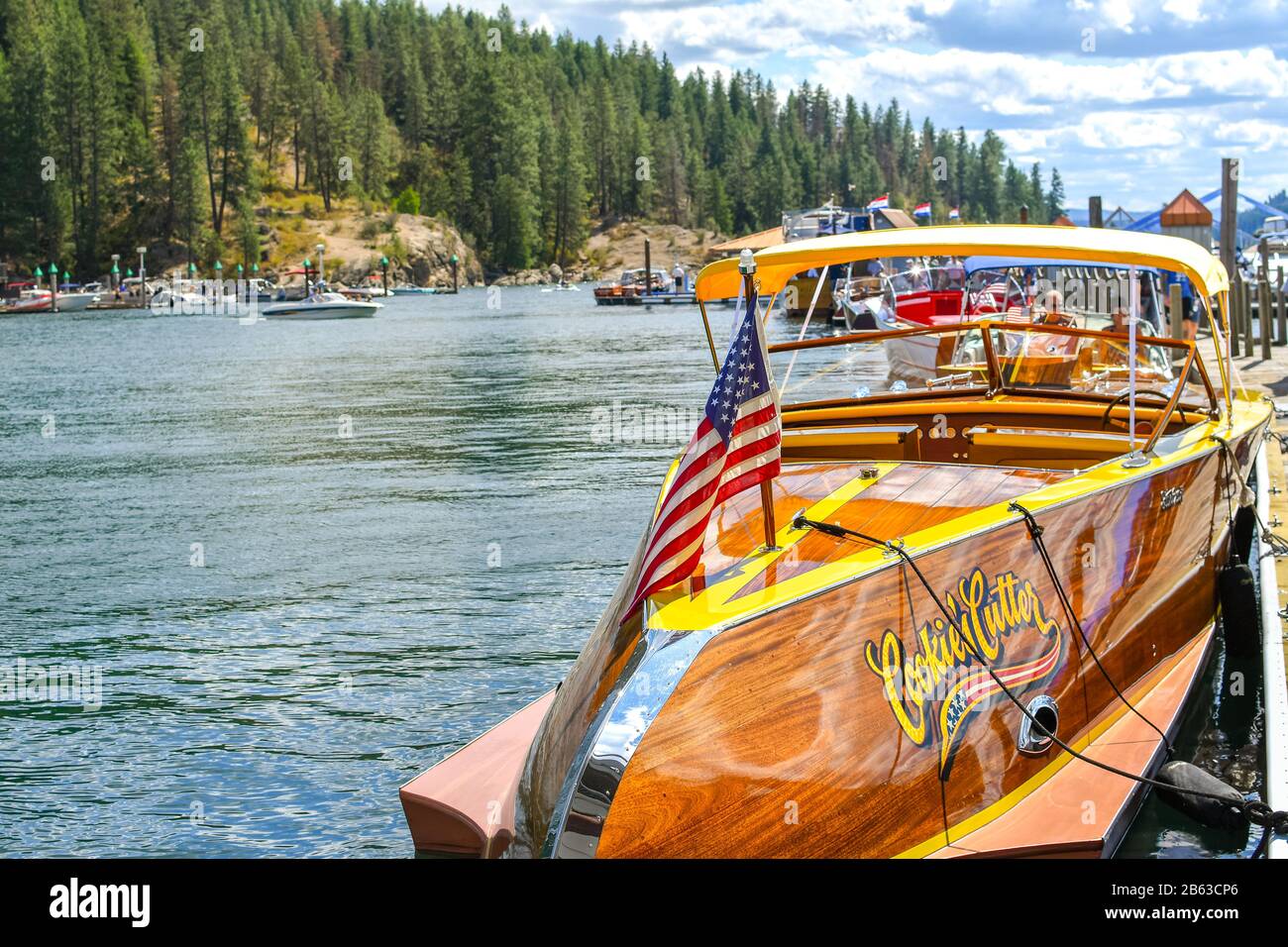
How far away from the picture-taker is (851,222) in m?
76.1

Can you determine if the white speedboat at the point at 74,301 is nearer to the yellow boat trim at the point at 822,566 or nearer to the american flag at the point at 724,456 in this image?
the yellow boat trim at the point at 822,566

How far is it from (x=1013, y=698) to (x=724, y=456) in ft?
5.47

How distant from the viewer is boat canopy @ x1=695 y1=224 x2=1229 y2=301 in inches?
270

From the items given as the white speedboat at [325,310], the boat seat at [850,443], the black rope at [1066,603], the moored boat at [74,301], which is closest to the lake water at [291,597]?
the black rope at [1066,603]

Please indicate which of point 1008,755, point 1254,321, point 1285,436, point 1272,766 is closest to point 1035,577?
point 1008,755

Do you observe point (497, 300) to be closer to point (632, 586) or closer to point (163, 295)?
point (163, 295)

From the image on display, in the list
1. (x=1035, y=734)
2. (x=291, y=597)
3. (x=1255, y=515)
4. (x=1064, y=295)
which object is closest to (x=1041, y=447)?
(x=1255, y=515)

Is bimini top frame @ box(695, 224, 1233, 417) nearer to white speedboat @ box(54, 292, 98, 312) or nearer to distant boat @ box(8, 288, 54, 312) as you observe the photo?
distant boat @ box(8, 288, 54, 312)

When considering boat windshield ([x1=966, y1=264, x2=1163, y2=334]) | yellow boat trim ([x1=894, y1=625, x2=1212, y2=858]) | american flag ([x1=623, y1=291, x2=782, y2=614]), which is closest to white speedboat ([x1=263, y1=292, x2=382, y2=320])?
boat windshield ([x1=966, y1=264, x2=1163, y2=334])

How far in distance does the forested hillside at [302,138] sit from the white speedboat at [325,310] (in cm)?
2367

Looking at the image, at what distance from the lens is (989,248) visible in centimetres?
701

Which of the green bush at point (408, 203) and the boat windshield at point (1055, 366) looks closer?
the boat windshield at point (1055, 366)

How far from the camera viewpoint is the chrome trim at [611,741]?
4.52m
